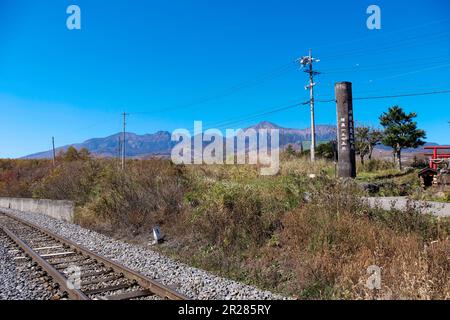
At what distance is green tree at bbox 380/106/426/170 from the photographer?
32.5 meters

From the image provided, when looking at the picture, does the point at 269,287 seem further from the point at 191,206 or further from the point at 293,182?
the point at 191,206

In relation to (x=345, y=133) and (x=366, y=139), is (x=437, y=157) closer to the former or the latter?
(x=345, y=133)

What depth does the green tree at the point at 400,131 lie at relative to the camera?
32.5 m

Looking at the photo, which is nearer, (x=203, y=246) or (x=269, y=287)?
(x=269, y=287)

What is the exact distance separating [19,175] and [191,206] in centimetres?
3828

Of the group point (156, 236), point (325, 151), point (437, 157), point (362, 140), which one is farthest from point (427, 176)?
point (362, 140)

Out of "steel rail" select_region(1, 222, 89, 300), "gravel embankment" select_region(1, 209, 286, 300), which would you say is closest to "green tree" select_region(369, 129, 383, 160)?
"gravel embankment" select_region(1, 209, 286, 300)

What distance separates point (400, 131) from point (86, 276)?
104ft

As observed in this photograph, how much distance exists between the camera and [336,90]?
1983 cm

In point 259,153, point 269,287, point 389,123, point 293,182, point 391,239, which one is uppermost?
point 389,123

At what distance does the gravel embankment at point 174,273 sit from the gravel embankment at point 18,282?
1.86 metres

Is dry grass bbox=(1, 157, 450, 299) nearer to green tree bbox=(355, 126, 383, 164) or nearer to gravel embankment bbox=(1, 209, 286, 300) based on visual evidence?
gravel embankment bbox=(1, 209, 286, 300)
